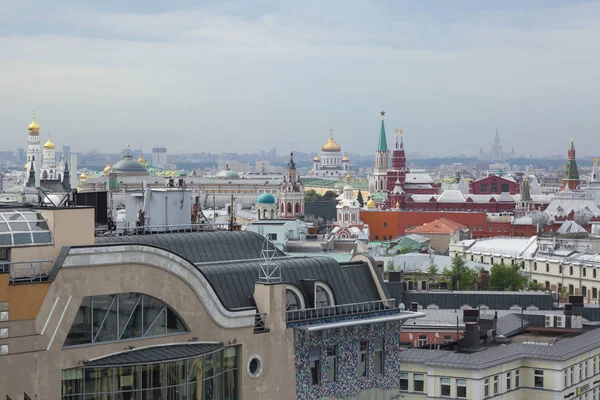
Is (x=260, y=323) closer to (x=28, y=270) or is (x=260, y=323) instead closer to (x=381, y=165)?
(x=28, y=270)

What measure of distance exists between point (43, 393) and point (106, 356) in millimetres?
1327

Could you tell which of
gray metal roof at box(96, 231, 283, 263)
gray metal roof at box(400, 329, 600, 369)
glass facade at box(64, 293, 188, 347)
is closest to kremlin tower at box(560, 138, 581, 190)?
gray metal roof at box(400, 329, 600, 369)

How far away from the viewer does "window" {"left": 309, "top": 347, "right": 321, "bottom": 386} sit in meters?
26.8

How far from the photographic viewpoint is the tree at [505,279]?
78769 millimetres

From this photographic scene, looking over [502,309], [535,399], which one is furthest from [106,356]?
[502,309]

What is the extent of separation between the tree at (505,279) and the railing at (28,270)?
58152mm

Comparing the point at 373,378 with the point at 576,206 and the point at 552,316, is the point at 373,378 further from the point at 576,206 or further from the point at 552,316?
the point at 576,206

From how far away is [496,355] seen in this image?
3844cm

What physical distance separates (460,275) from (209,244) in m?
52.7

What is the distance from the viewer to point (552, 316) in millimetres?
48000

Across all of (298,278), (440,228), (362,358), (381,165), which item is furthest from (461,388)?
(381,165)

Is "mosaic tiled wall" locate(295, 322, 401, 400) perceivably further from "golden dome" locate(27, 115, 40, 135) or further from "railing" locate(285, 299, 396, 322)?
"golden dome" locate(27, 115, 40, 135)

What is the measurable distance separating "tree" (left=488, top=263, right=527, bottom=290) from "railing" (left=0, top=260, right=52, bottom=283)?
5815 cm

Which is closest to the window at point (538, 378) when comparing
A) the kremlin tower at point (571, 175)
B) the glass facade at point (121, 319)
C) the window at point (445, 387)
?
the window at point (445, 387)
